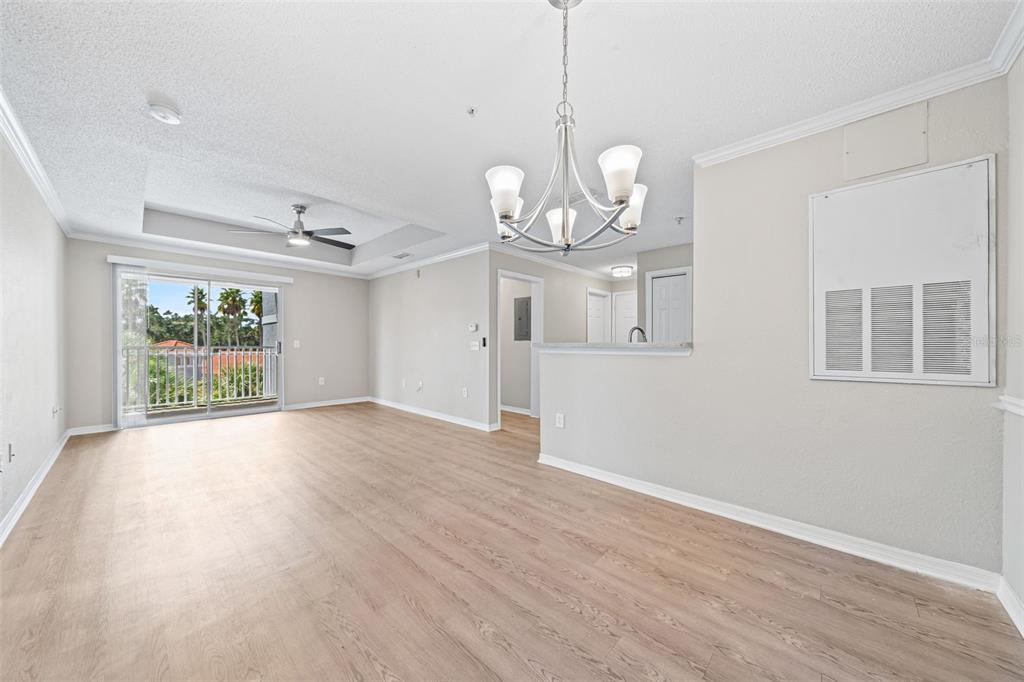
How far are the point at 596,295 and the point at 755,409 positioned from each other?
184 inches

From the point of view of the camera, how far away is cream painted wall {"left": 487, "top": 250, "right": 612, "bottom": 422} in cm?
489

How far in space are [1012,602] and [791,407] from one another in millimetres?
1039

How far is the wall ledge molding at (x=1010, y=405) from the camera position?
59.5 inches

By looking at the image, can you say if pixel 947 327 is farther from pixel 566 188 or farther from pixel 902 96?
pixel 566 188

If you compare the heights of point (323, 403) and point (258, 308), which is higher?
point (258, 308)

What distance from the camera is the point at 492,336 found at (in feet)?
16.1

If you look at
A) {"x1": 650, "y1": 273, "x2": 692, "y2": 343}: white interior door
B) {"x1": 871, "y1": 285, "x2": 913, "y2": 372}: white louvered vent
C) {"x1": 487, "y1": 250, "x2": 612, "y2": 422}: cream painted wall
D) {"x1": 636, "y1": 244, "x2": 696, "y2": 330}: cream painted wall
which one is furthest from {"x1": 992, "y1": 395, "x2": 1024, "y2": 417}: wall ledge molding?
{"x1": 487, "y1": 250, "x2": 612, "y2": 422}: cream painted wall

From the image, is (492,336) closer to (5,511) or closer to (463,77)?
(463,77)

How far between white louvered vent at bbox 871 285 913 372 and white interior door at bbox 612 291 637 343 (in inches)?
198

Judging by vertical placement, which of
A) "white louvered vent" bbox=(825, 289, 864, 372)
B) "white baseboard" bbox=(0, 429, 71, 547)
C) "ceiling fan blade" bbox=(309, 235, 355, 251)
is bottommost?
Answer: "white baseboard" bbox=(0, 429, 71, 547)

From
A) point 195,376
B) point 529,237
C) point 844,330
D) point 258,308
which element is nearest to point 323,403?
point 195,376

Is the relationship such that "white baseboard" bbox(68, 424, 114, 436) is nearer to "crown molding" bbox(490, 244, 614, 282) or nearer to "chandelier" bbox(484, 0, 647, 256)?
"crown molding" bbox(490, 244, 614, 282)

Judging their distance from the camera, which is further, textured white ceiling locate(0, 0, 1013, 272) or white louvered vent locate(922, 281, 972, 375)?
white louvered vent locate(922, 281, 972, 375)

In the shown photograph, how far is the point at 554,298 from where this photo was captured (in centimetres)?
590
